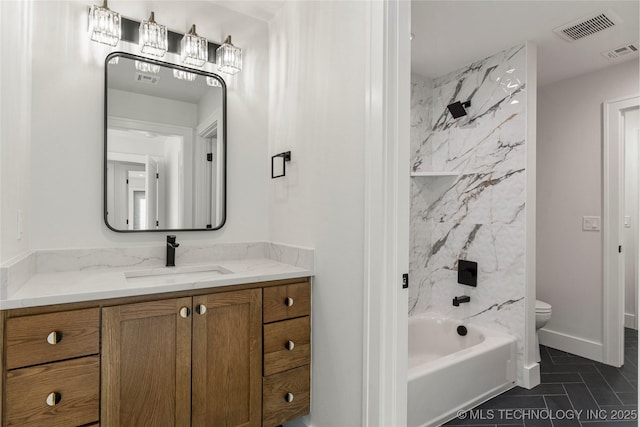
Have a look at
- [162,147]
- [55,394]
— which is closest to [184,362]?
[55,394]

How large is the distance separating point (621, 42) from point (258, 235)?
2844mm

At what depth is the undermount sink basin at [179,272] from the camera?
71.7 inches

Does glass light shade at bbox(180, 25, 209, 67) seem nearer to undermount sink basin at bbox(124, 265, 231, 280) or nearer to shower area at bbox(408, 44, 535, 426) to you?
undermount sink basin at bbox(124, 265, 231, 280)

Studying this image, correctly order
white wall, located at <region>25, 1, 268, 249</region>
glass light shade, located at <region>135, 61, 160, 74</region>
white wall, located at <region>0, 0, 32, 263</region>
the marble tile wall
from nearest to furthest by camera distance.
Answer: white wall, located at <region>0, 0, 32, 263</region>, white wall, located at <region>25, 1, 268, 249</region>, glass light shade, located at <region>135, 61, 160, 74</region>, the marble tile wall

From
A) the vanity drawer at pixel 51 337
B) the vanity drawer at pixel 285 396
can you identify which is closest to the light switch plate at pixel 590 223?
the vanity drawer at pixel 285 396

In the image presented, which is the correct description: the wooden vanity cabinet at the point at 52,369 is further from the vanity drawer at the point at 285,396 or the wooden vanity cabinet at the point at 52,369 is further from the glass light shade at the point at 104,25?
the glass light shade at the point at 104,25

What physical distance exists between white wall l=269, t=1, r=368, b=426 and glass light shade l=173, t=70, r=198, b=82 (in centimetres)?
54

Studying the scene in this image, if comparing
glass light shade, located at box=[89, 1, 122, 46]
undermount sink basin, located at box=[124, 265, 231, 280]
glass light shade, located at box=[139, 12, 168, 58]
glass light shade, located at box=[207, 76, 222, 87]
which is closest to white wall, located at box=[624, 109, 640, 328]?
glass light shade, located at box=[207, 76, 222, 87]

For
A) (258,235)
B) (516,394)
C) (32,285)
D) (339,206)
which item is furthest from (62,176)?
(516,394)

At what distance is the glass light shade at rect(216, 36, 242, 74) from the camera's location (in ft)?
6.95

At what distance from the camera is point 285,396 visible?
1769 millimetres

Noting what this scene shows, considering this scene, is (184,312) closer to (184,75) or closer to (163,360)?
(163,360)

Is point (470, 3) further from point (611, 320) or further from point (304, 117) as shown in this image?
point (611, 320)

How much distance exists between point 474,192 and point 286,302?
72.1 inches
